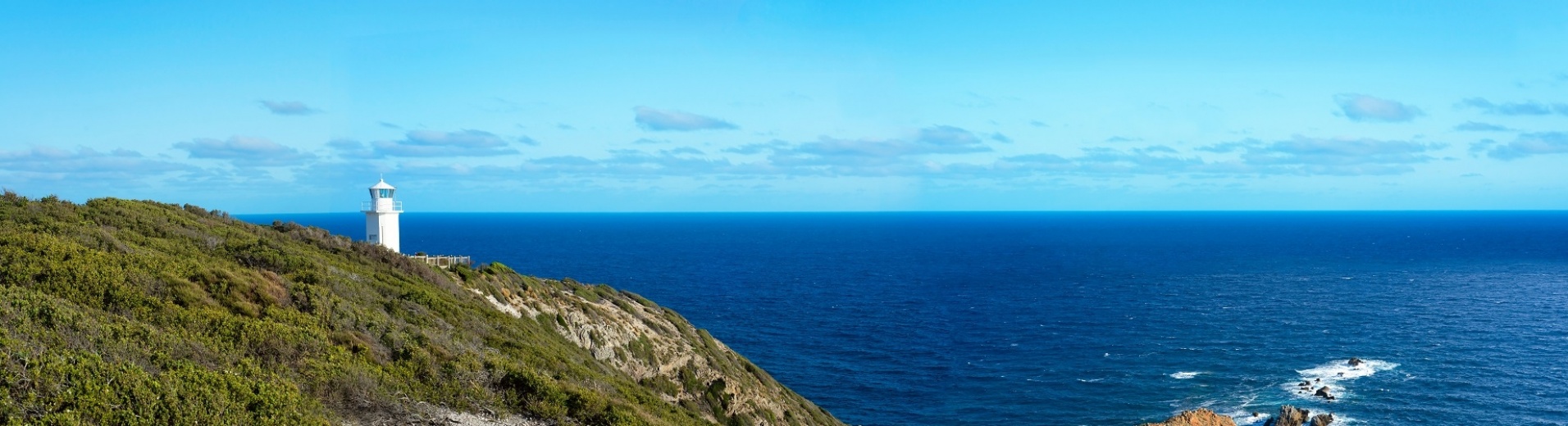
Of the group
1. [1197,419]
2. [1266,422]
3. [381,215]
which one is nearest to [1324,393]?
[1266,422]

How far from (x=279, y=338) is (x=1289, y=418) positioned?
51.2 m

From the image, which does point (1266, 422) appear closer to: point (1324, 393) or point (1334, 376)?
point (1324, 393)

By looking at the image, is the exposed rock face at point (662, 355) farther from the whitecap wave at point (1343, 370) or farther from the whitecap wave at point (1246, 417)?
the whitecap wave at point (1343, 370)

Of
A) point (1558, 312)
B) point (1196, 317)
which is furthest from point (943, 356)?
point (1558, 312)

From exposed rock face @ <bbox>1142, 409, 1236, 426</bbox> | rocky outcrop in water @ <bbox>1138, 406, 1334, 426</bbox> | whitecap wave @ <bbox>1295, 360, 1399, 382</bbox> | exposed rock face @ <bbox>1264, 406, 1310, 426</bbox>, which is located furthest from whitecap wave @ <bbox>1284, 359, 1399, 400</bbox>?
exposed rock face @ <bbox>1142, 409, 1236, 426</bbox>

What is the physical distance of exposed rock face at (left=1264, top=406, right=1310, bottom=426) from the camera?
5238 centimetres

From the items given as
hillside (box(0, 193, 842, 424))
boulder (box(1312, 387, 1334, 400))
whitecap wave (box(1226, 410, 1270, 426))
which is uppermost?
hillside (box(0, 193, 842, 424))

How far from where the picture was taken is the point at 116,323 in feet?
66.0

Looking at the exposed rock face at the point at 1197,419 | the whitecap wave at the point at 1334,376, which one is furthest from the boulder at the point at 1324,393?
the exposed rock face at the point at 1197,419

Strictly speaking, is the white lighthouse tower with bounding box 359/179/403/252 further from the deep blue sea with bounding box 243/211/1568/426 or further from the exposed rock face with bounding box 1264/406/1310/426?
the exposed rock face with bounding box 1264/406/1310/426

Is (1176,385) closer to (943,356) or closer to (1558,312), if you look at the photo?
(943,356)

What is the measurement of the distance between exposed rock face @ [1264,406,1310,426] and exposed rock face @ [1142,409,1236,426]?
11.6ft

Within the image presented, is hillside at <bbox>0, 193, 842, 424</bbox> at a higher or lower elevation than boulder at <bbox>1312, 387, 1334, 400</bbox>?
higher

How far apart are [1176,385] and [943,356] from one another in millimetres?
17032
